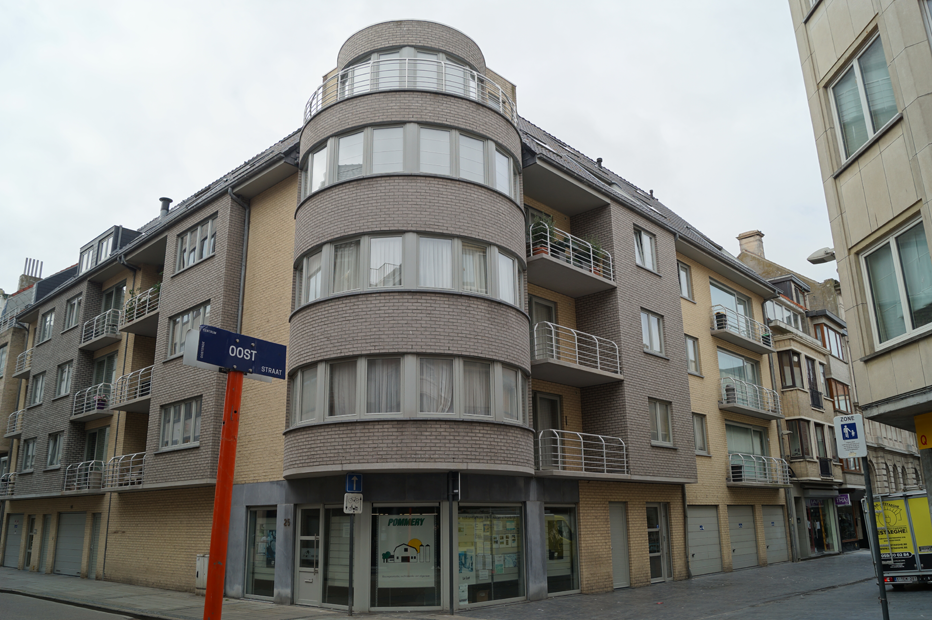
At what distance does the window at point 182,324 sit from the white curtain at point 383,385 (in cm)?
797

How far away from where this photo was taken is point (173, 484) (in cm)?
1927

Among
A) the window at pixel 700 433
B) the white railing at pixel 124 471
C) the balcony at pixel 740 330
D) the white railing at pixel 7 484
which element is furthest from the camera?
the white railing at pixel 7 484

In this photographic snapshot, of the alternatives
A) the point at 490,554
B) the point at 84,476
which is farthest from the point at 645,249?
A: the point at 84,476

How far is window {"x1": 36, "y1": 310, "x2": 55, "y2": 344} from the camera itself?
3077cm

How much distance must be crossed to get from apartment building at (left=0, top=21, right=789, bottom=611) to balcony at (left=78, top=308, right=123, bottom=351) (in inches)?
6.3

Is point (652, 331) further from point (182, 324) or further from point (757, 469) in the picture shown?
point (182, 324)

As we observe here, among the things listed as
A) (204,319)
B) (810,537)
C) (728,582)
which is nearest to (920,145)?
(728,582)

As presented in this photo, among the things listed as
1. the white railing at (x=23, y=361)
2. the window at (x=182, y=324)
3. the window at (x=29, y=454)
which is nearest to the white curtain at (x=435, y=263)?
the window at (x=182, y=324)

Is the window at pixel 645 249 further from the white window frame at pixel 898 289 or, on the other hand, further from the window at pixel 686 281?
the white window frame at pixel 898 289

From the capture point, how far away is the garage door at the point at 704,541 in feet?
71.3

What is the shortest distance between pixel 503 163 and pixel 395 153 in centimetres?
289

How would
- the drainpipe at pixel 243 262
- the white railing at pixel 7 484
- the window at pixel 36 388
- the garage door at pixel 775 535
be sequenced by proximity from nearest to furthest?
1. the drainpipe at pixel 243 262
2. the garage door at pixel 775 535
3. the white railing at pixel 7 484
4. the window at pixel 36 388

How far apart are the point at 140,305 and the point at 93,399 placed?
428cm

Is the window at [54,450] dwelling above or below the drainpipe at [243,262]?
below
